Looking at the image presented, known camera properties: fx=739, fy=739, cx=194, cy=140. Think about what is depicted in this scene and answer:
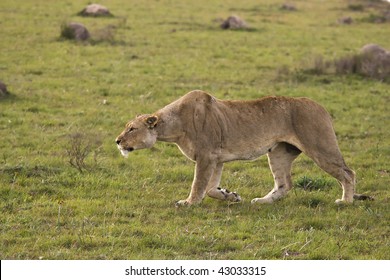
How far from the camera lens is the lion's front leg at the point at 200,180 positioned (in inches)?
398

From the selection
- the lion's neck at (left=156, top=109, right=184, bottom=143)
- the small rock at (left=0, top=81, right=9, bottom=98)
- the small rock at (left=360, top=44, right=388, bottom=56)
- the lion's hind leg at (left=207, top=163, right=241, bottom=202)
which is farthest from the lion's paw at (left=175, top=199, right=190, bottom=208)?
the small rock at (left=360, top=44, right=388, bottom=56)

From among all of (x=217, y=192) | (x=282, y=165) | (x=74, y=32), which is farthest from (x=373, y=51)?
(x=217, y=192)

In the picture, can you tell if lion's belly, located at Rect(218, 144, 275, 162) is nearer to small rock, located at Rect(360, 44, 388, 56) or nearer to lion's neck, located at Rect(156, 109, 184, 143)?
lion's neck, located at Rect(156, 109, 184, 143)

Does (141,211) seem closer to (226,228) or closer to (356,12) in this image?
(226,228)

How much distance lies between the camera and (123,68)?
2203 centimetres

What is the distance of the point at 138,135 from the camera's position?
33.2 feet

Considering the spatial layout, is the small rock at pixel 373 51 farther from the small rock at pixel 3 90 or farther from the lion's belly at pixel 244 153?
the lion's belly at pixel 244 153

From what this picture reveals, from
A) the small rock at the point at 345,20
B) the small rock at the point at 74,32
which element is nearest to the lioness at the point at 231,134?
the small rock at the point at 74,32

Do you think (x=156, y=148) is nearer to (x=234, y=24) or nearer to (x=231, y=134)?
(x=231, y=134)

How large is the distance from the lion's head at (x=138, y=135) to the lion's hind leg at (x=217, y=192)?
1032 mm

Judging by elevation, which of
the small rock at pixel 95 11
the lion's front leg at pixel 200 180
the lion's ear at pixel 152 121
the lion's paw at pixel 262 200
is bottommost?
the small rock at pixel 95 11

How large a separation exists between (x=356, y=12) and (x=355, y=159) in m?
30.0

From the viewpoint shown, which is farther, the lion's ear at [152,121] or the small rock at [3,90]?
the small rock at [3,90]

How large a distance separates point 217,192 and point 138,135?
1.37 m
